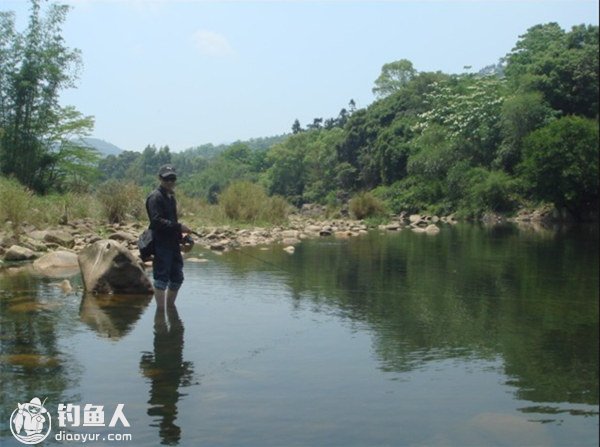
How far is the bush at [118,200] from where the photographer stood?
19.4 meters

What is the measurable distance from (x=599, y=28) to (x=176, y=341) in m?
4.00

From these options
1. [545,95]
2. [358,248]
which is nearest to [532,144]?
[545,95]

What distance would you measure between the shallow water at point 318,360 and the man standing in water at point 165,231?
438mm

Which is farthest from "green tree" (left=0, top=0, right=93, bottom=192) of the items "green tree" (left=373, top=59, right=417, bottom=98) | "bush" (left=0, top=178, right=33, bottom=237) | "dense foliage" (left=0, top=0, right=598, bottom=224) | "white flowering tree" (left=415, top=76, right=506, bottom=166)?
"green tree" (left=373, top=59, right=417, bottom=98)

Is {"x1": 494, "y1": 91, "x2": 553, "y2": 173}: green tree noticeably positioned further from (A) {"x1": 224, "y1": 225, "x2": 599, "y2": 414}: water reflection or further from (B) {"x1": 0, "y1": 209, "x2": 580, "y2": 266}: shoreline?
(A) {"x1": 224, "y1": 225, "x2": 599, "y2": 414}: water reflection

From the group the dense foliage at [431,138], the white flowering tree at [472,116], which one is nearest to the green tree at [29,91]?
the dense foliage at [431,138]

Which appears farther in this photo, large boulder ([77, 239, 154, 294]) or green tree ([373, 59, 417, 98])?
green tree ([373, 59, 417, 98])

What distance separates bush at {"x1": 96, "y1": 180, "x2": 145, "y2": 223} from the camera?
762 inches

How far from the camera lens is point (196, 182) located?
254 feet

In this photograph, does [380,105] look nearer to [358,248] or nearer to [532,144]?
[532,144]

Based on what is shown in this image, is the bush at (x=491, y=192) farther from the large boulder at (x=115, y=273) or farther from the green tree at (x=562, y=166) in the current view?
the large boulder at (x=115, y=273)

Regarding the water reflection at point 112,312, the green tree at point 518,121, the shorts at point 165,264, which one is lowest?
the water reflection at point 112,312

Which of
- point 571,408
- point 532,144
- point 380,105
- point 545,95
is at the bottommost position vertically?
point 571,408

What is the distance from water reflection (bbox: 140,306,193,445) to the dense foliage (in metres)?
2.78
